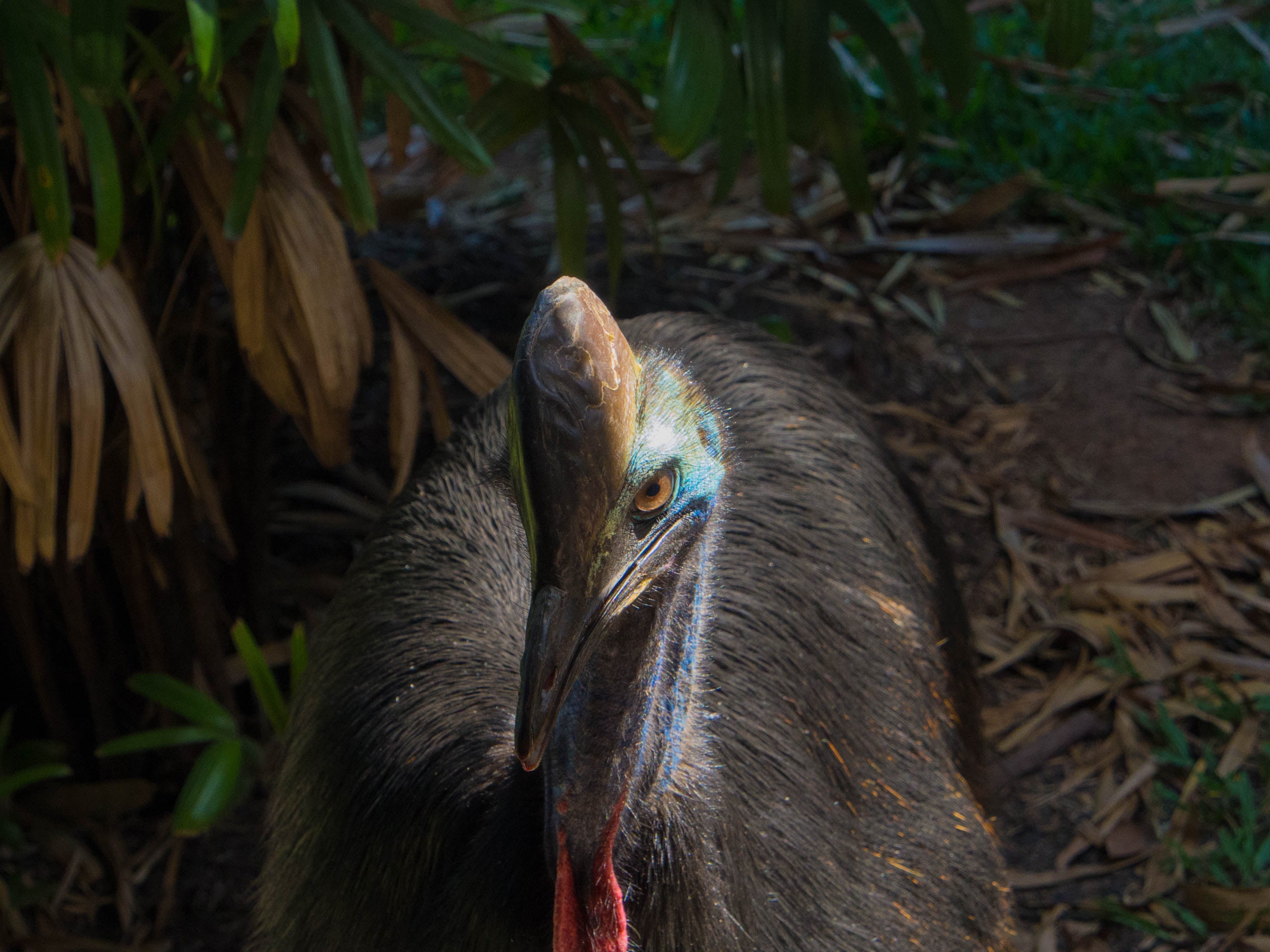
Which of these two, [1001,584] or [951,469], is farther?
[951,469]

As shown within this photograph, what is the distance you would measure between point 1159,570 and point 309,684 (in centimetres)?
184

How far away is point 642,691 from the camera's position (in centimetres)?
127

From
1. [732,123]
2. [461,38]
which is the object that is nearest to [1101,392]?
[732,123]

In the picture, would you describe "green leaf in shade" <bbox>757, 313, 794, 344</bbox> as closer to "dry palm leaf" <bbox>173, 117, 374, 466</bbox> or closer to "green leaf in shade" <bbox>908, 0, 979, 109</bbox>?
"green leaf in shade" <bbox>908, 0, 979, 109</bbox>

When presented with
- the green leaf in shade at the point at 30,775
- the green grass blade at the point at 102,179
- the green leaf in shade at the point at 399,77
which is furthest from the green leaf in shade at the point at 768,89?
the green leaf in shade at the point at 30,775

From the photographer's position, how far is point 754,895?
4.78ft

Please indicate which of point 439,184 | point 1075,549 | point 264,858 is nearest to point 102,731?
point 264,858

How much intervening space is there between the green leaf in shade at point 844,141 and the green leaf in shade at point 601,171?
0.40 meters

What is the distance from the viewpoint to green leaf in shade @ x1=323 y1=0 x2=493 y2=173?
1945 mm

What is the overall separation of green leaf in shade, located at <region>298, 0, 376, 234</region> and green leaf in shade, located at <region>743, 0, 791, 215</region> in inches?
26.4

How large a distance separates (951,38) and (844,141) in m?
0.29

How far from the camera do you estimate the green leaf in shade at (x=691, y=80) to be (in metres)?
1.99

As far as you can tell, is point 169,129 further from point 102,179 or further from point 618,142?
point 618,142

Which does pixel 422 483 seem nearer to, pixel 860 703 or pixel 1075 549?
pixel 860 703
